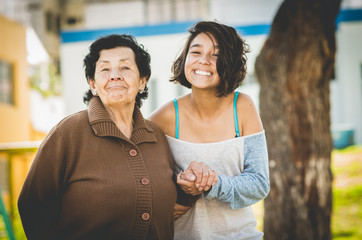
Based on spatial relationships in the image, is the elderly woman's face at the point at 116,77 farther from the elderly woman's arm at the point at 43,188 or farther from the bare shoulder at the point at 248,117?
the bare shoulder at the point at 248,117

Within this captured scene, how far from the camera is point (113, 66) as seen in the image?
2.43m

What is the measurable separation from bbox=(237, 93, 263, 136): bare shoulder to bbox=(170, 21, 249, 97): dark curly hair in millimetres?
135

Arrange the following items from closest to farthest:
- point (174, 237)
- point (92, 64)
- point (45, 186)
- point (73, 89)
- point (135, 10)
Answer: point (45, 186), point (92, 64), point (174, 237), point (73, 89), point (135, 10)

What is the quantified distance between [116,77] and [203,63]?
0.61m

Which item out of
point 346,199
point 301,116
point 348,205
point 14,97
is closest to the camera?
point 301,116

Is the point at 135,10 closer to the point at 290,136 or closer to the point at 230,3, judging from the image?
the point at 230,3

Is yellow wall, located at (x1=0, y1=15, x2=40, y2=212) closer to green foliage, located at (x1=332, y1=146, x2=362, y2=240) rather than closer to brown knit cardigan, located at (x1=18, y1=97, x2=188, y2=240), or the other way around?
green foliage, located at (x1=332, y1=146, x2=362, y2=240)

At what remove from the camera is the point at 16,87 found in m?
12.3

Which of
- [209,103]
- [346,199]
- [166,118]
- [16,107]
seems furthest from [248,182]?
[16,107]

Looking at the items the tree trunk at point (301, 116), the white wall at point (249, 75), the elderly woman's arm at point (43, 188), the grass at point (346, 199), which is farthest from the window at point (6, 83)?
the elderly woman's arm at point (43, 188)

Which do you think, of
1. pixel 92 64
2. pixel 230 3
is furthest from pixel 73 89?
pixel 92 64

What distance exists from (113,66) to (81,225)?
97 cm

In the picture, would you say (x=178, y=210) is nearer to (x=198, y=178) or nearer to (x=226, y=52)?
(x=198, y=178)

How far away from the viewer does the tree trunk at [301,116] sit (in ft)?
14.0
